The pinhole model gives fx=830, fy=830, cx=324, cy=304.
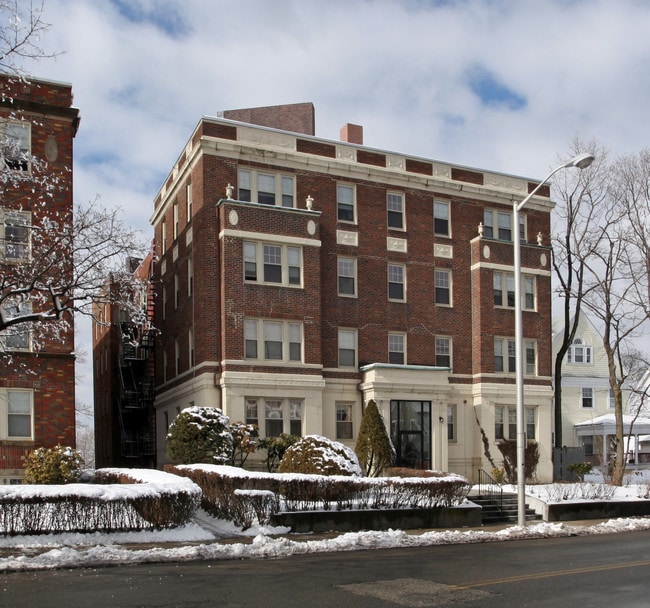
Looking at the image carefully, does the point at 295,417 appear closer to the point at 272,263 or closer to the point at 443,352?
the point at 272,263

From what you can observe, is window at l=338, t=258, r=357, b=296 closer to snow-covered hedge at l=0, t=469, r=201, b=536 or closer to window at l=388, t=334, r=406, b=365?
window at l=388, t=334, r=406, b=365

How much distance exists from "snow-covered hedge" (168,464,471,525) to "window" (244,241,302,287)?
10.5 meters

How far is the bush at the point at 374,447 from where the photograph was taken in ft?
93.9

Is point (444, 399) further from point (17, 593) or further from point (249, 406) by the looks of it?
point (17, 593)

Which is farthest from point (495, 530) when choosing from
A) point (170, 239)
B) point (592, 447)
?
point (592, 447)

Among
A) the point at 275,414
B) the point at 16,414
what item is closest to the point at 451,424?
the point at 275,414

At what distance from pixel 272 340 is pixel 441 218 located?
9.89 metres

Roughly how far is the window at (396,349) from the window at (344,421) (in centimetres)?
287

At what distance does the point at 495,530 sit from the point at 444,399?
1208 cm

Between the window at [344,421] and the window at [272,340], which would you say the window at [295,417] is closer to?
the window at [272,340]

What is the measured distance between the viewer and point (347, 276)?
3319 cm

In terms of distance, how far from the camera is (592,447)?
51500 mm

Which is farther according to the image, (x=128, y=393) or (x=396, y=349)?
(x=128, y=393)

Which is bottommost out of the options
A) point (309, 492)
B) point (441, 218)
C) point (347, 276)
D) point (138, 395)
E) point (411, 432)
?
point (309, 492)
